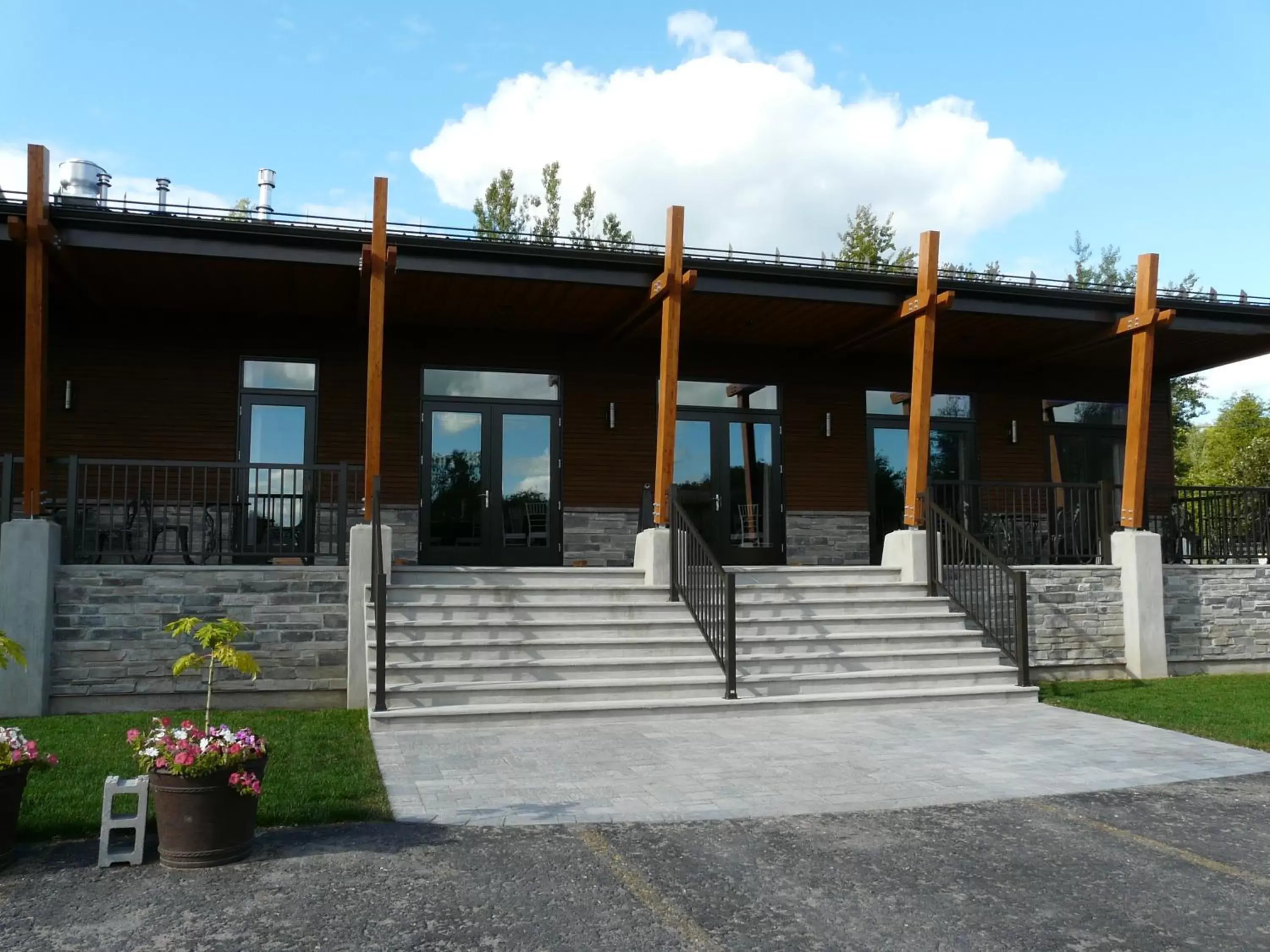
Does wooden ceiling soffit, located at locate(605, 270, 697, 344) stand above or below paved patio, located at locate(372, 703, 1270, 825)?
above

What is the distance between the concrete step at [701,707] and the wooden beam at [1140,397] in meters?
3.64

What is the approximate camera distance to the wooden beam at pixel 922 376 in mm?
10773

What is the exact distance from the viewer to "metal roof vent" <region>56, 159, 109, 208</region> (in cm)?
1069

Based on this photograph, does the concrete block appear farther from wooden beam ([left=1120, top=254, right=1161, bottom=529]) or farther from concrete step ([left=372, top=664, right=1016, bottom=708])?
wooden beam ([left=1120, top=254, right=1161, bottom=529])

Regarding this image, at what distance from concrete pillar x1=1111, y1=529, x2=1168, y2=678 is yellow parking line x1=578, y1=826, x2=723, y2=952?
840 cm

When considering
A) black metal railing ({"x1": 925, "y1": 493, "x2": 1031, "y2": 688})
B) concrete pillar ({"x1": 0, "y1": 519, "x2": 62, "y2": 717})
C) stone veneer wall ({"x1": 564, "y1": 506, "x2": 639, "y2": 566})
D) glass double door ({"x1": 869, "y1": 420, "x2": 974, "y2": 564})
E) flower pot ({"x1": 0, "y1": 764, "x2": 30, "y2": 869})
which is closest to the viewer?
flower pot ({"x1": 0, "y1": 764, "x2": 30, "y2": 869})

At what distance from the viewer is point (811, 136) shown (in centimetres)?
2681

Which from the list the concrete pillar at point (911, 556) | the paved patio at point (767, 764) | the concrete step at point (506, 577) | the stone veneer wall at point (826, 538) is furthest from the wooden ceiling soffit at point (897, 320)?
the paved patio at point (767, 764)

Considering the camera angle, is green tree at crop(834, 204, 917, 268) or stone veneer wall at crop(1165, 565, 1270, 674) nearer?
stone veneer wall at crop(1165, 565, 1270, 674)

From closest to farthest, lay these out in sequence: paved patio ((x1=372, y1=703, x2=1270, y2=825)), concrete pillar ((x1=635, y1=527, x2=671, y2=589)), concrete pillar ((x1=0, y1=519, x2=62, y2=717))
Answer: paved patio ((x1=372, y1=703, x2=1270, y2=825))
concrete pillar ((x1=0, y1=519, x2=62, y2=717))
concrete pillar ((x1=635, y1=527, x2=671, y2=589))

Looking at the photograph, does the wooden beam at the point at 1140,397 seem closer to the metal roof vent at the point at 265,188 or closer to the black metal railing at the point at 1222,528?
the black metal railing at the point at 1222,528

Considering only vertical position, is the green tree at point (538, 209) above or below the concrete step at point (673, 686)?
above

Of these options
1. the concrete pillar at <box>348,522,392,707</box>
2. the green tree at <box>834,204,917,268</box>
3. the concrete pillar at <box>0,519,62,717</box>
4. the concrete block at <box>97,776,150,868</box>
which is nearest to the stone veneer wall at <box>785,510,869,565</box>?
the concrete pillar at <box>348,522,392,707</box>

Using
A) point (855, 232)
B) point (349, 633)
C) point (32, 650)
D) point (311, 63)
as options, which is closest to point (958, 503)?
point (349, 633)
